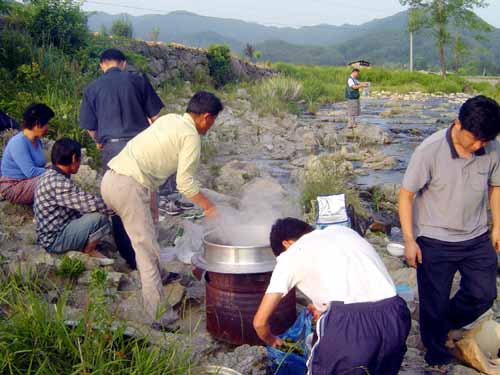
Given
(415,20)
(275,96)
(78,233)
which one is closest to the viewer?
(78,233)

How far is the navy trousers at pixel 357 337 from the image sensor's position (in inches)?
116

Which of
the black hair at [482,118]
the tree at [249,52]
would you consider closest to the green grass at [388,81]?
the tree at [249,52]

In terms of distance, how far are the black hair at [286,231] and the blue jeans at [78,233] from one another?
7.00 feet

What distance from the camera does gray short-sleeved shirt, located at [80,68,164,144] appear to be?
5.92m

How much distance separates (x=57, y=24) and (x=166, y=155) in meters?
10.3

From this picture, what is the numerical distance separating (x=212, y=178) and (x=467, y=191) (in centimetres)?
605

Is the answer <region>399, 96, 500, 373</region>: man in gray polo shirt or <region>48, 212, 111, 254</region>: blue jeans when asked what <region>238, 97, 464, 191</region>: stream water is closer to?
<region>48, 212, 111, 254</region>: blue jeans

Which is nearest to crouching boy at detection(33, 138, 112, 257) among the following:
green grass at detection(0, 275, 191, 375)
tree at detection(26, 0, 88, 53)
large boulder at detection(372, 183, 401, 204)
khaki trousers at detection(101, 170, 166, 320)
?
khaki trousers at detection(101, 170, 166, 320)

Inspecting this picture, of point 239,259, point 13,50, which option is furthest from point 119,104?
point 13,50

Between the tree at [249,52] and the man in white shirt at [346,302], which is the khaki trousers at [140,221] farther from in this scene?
the tree at [249,52]

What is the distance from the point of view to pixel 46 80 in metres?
9.95

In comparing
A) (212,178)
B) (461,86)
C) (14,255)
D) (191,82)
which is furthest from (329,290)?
(461,86)

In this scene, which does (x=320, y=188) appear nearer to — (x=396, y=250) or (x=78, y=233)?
(x=396, y=250)

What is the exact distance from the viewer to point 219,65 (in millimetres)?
23594
